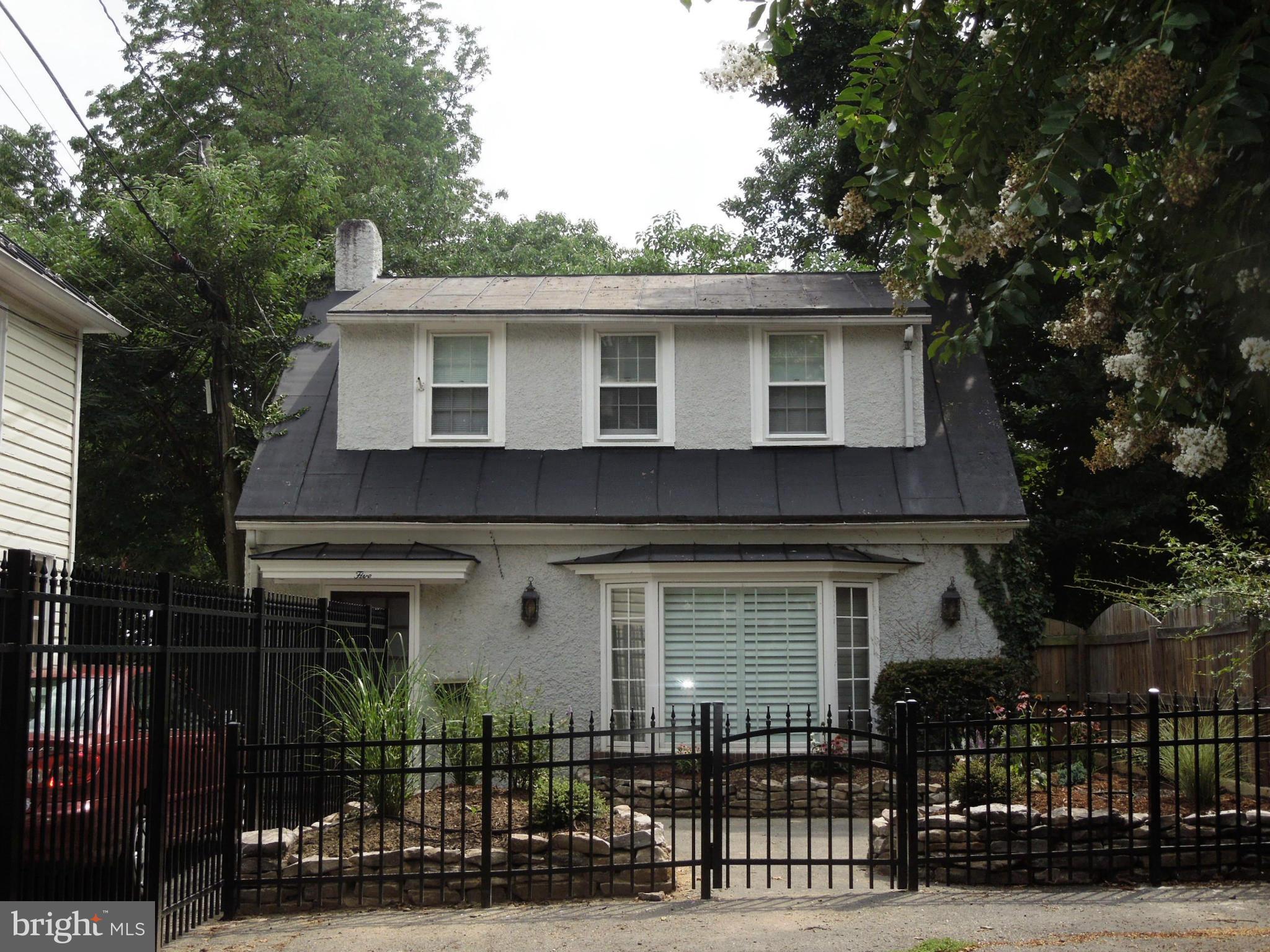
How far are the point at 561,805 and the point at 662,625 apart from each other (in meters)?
5.63

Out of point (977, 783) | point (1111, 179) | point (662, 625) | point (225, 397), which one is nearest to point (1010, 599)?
point (662, 625)

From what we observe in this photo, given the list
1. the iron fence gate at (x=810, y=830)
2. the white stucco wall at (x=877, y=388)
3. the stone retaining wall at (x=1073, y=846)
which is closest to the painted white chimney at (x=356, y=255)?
the white stucco wall at (x=877, y=388)

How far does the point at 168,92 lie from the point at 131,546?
12.2m

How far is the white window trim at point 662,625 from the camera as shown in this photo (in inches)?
559

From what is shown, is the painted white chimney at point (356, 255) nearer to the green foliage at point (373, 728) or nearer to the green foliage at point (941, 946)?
the green foliage at point (373, 728)

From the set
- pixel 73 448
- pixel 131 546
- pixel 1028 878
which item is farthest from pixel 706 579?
pixel 131 546

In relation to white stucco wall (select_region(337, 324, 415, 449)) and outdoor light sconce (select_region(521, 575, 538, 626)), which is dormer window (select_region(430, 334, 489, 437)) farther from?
outdoor light sconce (select_region(521, 575, 538, 626))

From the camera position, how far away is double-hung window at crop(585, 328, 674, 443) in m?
15.6

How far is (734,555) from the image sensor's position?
46.7ft

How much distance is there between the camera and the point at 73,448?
1471cm

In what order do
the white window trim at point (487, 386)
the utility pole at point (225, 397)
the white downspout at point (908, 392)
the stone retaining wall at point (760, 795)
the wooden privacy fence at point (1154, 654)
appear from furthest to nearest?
the utility pole at point (225, 397) < the white window trim at point (487, 386) < the white downspout at point (908, 392) < the stone retaining wall at point (760, 795) < the wooden privacy fence at point (1154, 654)

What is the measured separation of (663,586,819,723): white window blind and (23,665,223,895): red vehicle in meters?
7.17

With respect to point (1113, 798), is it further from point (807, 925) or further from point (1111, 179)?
point (1111, 179)

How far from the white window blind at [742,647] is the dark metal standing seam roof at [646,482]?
91 cm
